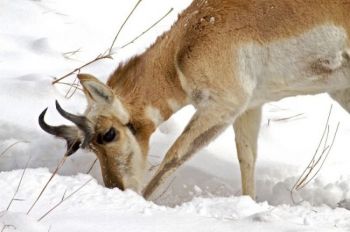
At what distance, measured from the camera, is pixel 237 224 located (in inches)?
148

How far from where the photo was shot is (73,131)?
5215 millimetres

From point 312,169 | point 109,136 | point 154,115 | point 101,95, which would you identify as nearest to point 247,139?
point 312,169

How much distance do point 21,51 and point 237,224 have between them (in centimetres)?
454

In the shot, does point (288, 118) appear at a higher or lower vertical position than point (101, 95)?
lower

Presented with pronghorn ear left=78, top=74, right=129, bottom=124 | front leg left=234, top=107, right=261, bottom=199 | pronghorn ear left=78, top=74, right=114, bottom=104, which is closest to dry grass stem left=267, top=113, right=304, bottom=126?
front leg left=234, top=107, right=261, bottom=199

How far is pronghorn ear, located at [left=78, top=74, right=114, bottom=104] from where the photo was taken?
4867 mm

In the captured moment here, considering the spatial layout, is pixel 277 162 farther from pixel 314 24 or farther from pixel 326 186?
pixel 314 24

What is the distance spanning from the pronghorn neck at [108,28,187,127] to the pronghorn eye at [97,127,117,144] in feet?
0.66

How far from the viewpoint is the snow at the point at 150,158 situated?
385cm

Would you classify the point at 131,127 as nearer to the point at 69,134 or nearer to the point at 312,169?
the point at 69,134

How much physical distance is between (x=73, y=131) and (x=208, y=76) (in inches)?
39.9

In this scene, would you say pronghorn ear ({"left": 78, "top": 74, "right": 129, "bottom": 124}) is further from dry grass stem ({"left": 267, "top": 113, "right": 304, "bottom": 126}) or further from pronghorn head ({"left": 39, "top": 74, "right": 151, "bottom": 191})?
dry grass stem ({"left": 267, "top": 113, "right": 304, "bottom": 126})

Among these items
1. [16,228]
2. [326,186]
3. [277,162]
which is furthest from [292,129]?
[16,228]

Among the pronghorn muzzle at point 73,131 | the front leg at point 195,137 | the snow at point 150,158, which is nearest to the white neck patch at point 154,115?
the front leg at point 195,137
